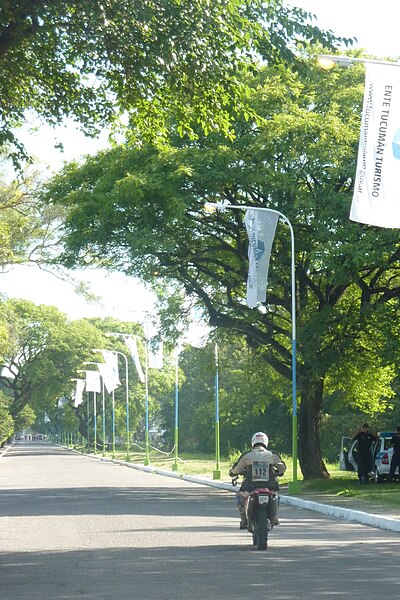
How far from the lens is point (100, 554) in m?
15.5

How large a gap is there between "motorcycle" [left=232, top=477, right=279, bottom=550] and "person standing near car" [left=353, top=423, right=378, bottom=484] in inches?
770

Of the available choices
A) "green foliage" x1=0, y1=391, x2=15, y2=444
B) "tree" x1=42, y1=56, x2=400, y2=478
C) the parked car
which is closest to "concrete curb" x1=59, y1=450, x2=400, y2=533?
the parked car

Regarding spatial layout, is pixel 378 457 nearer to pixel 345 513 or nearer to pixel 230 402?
pixel 345 513

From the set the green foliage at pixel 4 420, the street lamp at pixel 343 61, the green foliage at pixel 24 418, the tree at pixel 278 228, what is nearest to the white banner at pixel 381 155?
the street lamp at pixel 343 61

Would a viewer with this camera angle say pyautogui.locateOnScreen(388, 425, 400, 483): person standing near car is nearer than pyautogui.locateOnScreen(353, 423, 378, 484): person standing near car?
Yes

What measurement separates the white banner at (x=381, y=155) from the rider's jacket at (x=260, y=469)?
3526mm

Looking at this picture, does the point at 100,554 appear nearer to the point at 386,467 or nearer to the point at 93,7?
the point at 93,7

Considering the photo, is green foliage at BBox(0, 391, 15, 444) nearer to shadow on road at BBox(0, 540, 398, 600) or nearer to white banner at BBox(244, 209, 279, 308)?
white banner at BBox(244, 209, 279, 308)

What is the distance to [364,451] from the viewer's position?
36219 millimetres

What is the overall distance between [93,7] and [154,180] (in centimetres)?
1537

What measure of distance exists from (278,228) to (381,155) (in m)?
18.0

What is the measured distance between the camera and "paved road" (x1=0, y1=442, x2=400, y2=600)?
11664 millimetres

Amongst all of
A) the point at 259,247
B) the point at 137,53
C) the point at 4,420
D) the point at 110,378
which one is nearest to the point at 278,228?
the point at 259,247

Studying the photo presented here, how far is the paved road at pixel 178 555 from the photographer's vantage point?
11.7 metres
